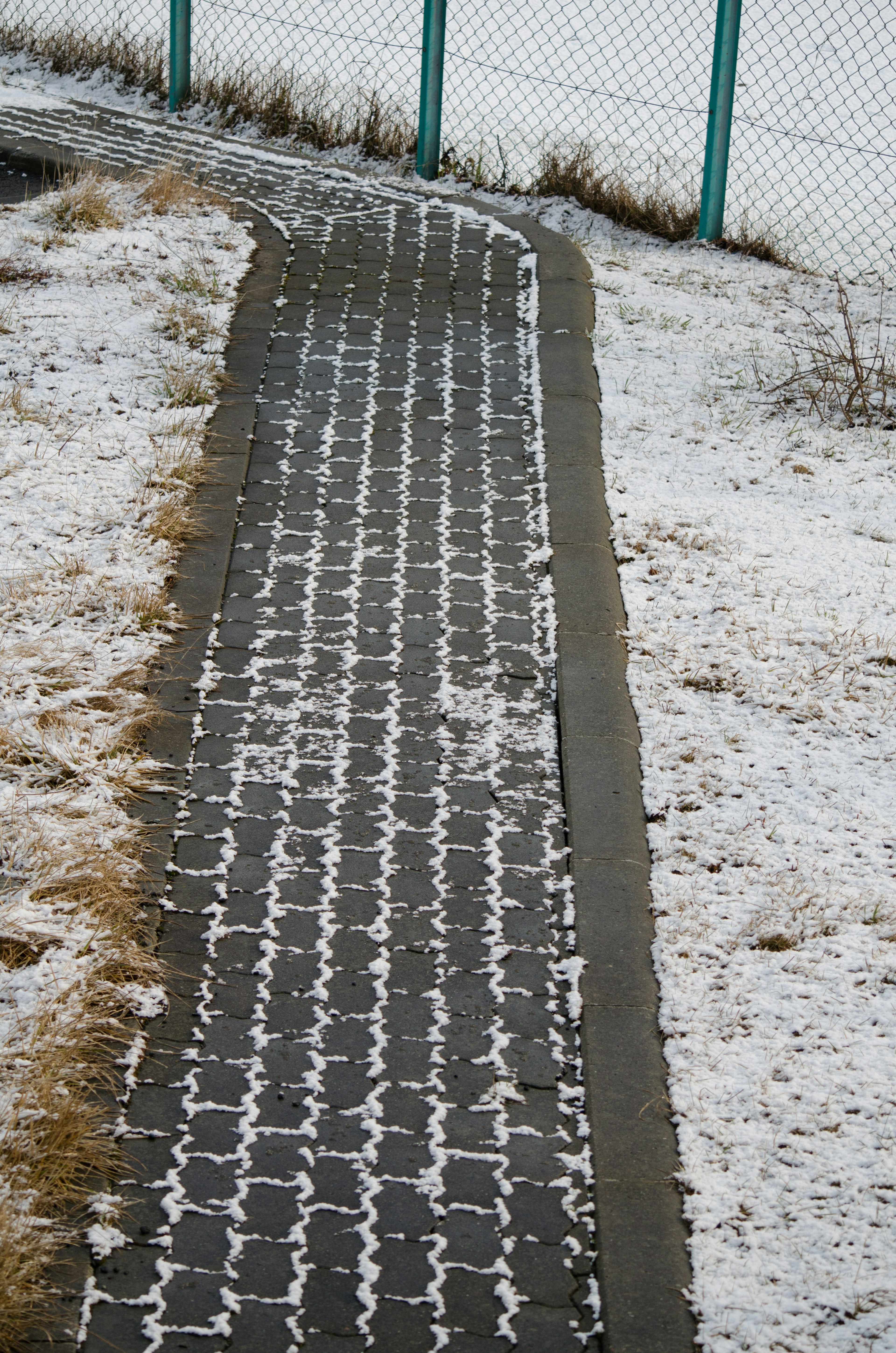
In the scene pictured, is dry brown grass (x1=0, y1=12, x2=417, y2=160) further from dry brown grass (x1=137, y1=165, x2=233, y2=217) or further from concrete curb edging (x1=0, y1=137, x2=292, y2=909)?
concrete curb edging (x1=0, y1=137, x2=292, y2=909)

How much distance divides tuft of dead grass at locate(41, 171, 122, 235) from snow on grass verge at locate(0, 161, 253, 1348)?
0.04 feet

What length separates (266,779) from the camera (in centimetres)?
431

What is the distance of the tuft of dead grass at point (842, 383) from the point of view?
6695 millimetres

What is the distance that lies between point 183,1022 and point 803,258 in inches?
280

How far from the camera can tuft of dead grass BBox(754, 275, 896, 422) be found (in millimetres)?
6695

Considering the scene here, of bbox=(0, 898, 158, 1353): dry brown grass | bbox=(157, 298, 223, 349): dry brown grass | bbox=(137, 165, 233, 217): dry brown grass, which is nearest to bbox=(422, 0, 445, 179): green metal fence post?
bbox=(137, 165, 233, 217): dry brown grass

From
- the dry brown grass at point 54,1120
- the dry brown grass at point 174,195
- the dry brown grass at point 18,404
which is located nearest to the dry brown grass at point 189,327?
the dry brown grass at point 18,404

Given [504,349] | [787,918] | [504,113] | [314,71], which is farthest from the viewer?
[314,71]

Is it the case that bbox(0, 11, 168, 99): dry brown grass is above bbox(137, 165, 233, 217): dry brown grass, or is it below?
above

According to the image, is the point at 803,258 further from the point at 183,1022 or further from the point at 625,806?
the point at 183,1022

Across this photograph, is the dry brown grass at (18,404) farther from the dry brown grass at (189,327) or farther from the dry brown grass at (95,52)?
the dry brown grass at (95,52)

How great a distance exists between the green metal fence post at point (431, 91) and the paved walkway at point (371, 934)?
3.52 m

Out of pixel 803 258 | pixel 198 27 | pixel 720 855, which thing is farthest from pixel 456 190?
pixel 720 855

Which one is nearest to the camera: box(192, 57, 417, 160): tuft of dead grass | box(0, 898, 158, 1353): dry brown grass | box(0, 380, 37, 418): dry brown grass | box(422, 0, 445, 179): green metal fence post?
box(0, 898, 158, 1353): dry brown grass
